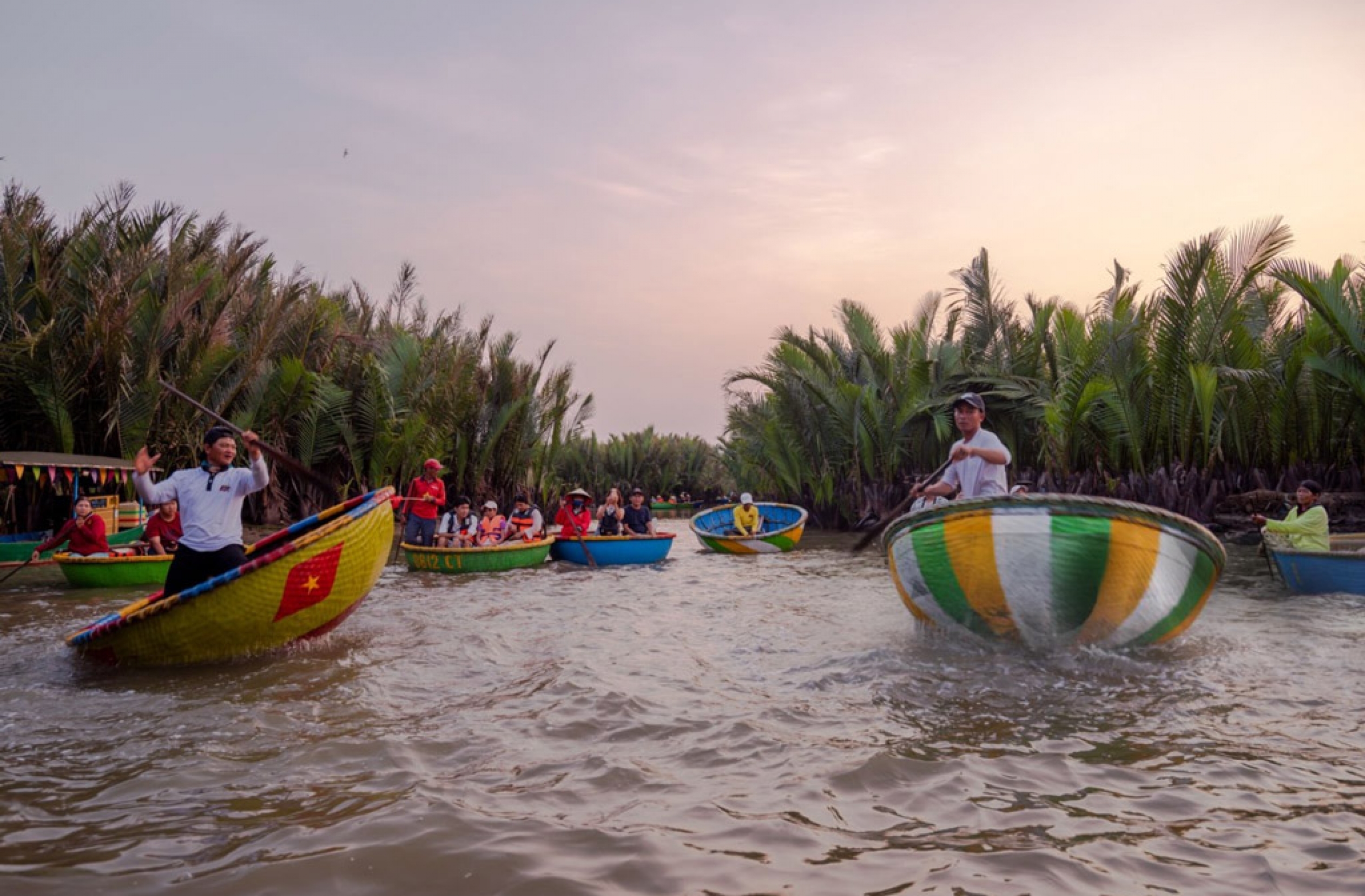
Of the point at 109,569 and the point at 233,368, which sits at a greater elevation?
the point at 233,368

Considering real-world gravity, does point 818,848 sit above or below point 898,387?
below

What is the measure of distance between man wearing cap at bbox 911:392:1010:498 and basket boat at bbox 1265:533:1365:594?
4.97 m

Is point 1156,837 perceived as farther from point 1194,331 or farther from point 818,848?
point 1194,331

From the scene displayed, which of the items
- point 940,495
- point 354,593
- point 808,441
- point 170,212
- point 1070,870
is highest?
point 170,212

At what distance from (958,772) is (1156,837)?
33.8 inches

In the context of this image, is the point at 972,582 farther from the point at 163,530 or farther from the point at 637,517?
the point at 637,517

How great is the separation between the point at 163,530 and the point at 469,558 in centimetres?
424

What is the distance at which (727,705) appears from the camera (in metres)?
5.12

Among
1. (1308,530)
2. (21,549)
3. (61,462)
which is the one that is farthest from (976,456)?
(21,549)

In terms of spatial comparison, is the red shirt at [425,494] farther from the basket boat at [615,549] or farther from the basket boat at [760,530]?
the basket boat at [760,530]

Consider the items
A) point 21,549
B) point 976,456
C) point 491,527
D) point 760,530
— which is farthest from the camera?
point 760,530

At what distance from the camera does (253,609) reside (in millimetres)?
6305

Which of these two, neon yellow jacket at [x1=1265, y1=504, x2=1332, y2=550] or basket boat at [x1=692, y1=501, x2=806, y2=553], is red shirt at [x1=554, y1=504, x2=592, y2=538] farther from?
neon yellow jacket at [x1=1265, y1=504, x2=1332, y2=550]

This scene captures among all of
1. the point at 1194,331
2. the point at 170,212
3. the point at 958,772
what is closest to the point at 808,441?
the point at 1194,331
